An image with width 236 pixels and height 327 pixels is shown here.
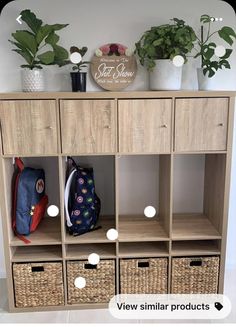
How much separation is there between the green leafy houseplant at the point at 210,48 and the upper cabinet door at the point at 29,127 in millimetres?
979

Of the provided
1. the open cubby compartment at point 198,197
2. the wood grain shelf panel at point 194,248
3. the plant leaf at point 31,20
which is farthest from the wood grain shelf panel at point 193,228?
the plant leaf at point 31,20

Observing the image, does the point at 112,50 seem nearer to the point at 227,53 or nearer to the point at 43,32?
the point at 43,32

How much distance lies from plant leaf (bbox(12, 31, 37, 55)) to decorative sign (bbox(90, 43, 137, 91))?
40 centimetres

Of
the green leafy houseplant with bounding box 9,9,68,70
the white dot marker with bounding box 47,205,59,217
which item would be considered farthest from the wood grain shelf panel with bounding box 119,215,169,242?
the green leafy houseplant with bounding box 9,9,68,70

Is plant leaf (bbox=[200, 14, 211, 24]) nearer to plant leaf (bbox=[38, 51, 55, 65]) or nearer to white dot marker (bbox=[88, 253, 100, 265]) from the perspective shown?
plant leaf (bbox=[38, 51, 55, 65])

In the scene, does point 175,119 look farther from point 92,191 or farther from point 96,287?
point 96,287

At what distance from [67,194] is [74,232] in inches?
9.9

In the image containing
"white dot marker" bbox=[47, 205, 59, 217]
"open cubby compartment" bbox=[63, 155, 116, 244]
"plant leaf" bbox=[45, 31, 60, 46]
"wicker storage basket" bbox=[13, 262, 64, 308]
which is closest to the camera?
"plant leaf" bbox=[45, 31, 60, 46]

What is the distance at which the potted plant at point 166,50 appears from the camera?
198cm

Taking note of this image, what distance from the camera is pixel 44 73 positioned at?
219 cm

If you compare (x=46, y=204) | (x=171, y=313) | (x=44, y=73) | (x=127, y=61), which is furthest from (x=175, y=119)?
(x=171, y=313)

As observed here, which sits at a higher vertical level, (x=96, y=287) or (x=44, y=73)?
(x=44, y=73)

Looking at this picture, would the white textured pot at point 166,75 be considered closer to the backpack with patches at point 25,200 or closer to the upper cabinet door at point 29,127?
the upper cabinet door at point 29,127

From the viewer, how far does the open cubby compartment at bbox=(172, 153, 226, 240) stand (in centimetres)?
213
